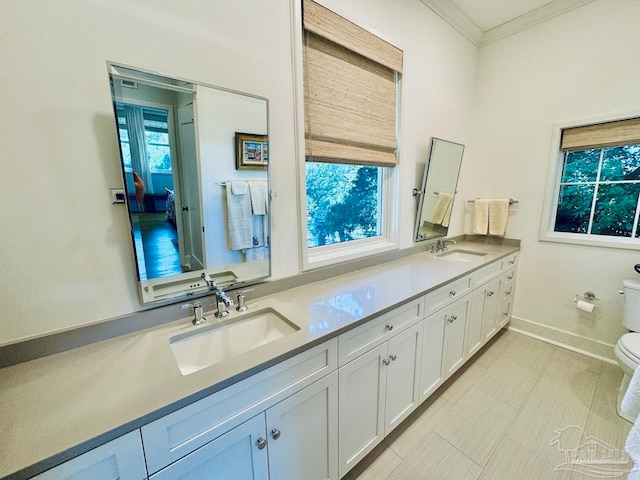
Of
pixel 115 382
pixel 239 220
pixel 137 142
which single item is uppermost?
pixel 137 142

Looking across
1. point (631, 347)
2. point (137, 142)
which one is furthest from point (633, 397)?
point (137, 142)

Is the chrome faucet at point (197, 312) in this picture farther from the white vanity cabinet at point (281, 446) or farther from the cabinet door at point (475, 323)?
the cabinet door at point (475, 323)

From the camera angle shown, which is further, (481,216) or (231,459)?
(481,216)

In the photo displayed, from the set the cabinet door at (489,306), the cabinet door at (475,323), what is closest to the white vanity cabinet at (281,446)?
the cabinet door at (475,323)

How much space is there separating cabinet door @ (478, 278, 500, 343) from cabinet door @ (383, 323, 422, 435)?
0.91 meters

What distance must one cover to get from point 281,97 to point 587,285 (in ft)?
9.40

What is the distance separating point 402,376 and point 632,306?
1860mm

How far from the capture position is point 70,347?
0.93 m

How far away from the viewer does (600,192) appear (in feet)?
7.19

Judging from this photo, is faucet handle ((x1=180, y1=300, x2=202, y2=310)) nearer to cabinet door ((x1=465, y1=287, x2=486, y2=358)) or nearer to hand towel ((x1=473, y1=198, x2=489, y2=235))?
cabinet door ((x1=465, y1=287, x2=486, y2=358))

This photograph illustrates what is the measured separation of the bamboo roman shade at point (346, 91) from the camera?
4.77 ft

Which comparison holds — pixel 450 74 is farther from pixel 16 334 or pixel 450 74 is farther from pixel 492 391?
pixel 16 334

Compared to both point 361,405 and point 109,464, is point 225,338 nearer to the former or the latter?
point 109,464

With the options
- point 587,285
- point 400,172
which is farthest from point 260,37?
point 587,285
